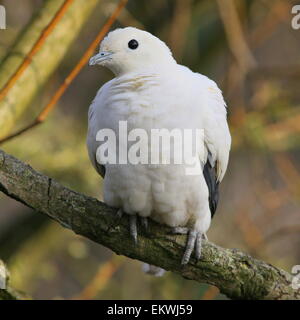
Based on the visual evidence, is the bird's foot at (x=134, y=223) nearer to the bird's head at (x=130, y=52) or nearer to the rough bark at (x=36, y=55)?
the bird's head at (x=130, y=52)

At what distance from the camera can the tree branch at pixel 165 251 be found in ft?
11.2

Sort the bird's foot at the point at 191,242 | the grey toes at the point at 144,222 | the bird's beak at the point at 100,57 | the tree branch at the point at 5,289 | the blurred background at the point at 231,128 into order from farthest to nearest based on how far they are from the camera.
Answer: the blurred background at the point at 231,128 → the bird's beak at the point at 100,57 → the grey toes at the point at 144,222 → the bird's foot at the point at 191,242 → the tree branch at the point at 5,289

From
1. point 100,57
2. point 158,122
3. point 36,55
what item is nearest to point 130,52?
point 100,57

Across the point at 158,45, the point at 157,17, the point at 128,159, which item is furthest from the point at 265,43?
the point at 128,159

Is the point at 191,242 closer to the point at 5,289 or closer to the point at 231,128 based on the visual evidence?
the point at 5,289

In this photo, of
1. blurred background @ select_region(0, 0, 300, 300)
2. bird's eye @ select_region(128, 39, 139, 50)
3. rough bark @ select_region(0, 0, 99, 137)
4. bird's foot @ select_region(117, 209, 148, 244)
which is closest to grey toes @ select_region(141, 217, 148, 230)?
bird's foot @ select_region(117, 209, 148, 244)

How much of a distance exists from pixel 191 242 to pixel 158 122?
61 centimetres

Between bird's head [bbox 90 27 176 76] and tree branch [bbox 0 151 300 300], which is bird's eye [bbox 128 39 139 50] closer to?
bird's head [bbox 90 27 176 76]

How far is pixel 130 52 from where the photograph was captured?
3.92m

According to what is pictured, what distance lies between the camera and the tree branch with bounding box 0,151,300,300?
3.43 meters

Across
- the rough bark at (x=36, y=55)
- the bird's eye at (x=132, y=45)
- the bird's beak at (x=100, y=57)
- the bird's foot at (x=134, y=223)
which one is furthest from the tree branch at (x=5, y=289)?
the bird's eye at (x=132, y=45)

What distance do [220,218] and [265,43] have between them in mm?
3010

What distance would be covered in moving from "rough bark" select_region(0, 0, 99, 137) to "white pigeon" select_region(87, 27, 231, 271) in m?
0.61

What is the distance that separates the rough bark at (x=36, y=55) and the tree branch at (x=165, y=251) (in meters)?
0.95
